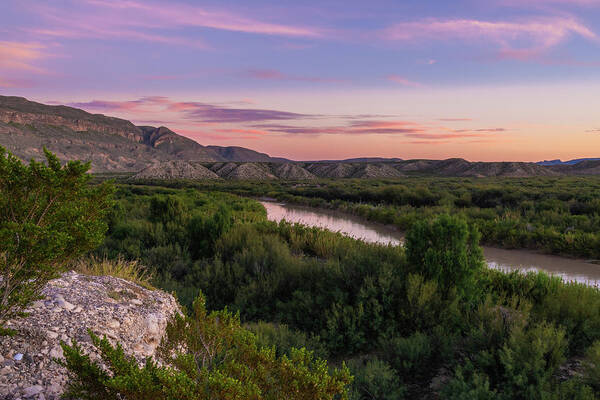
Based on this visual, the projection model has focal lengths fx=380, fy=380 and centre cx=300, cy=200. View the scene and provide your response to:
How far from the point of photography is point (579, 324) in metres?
5.21

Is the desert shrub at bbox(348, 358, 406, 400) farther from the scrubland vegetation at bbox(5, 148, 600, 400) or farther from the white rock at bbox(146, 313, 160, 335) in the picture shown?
the white rock at bbox(146, 313, 160, 335)

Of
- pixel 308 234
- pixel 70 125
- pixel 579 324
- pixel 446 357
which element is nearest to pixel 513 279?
pixel 579 324

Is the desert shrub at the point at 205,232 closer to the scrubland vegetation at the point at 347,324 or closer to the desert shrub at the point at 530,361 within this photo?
the scrubland vegetation at the point at 347,324

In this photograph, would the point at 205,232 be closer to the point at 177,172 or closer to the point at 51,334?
the point at 51,334

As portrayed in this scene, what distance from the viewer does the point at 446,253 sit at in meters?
6.04

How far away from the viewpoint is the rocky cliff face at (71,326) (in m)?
2.84

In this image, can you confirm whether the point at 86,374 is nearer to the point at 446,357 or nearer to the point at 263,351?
the point at 263,351

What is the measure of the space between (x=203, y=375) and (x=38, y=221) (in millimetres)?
1992

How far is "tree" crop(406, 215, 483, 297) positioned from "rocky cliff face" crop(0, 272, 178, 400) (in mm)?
3971

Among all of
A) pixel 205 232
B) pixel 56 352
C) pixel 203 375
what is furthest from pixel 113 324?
pixel 205 232

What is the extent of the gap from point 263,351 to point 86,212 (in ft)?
6.66

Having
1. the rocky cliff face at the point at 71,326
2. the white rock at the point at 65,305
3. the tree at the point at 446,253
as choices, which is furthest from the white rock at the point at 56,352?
the tree at the point at 446,253

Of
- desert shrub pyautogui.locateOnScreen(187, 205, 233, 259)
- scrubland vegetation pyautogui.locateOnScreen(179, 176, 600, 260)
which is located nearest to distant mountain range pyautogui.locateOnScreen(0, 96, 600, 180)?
scrubland vegetation pyautogui.locateOnScreen(179, 176, 600, 260)

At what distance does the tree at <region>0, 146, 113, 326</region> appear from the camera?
274 centimetres
